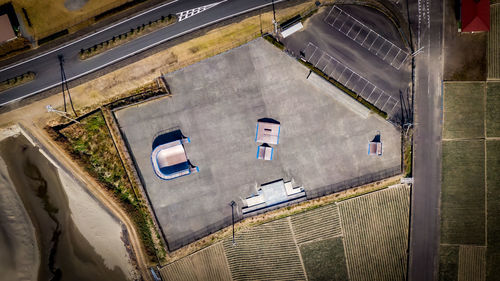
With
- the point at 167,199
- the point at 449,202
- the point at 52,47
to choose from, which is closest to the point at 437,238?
the point at 449,202

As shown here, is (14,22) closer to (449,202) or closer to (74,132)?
(74,132)

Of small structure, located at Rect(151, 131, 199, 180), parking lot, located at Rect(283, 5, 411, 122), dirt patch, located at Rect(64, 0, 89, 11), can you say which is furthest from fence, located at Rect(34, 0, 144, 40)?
parking lot, located at Rect(283, 5, 411, 122)

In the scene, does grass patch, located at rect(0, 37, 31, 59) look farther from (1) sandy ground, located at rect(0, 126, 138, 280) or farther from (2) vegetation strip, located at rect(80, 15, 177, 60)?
(1) sandy ground, located at rect(0, 126, 138, 280)

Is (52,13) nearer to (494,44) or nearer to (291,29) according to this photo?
(291,29)

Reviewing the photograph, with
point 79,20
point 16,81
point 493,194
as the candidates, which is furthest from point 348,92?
point 16,81

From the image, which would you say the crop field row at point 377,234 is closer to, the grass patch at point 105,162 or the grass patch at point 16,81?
the grass patch at point 105,162

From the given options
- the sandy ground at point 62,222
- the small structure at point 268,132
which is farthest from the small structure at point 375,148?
the sandy ground at point 62,222
